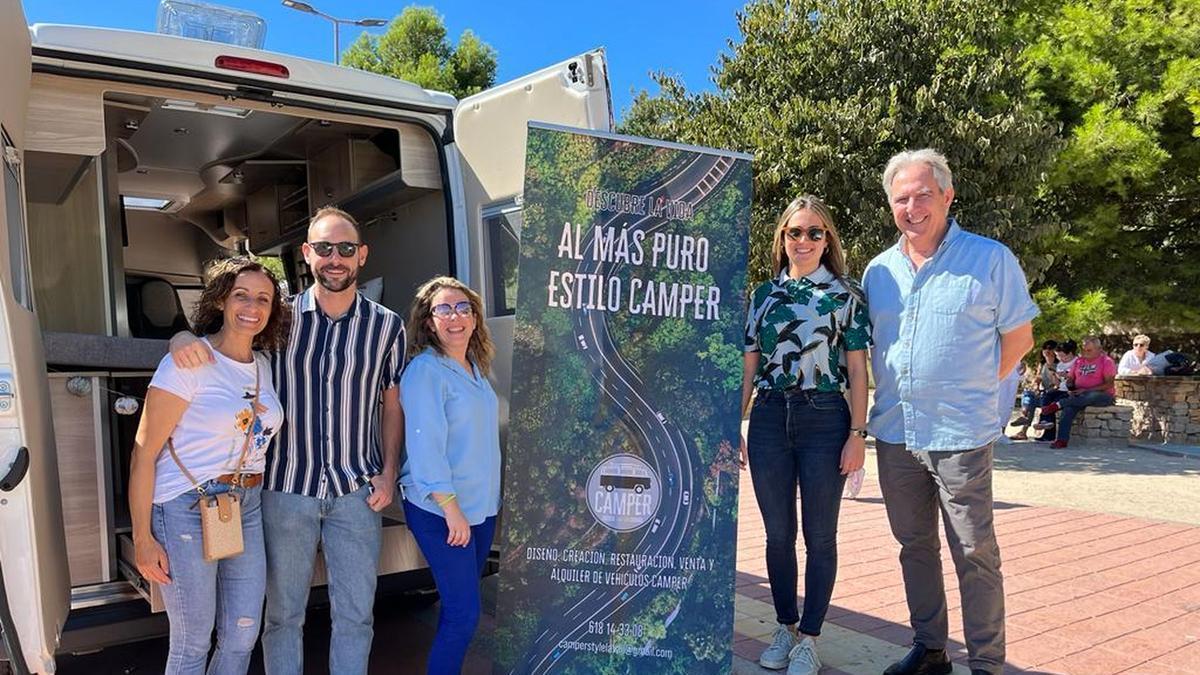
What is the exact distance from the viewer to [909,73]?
1041 centimetres

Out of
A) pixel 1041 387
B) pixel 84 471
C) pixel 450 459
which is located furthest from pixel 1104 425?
pixel 84 471

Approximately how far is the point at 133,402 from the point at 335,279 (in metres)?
0.95

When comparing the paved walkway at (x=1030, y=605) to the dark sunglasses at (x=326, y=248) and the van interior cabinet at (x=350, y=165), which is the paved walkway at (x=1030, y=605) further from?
the van interior cabinet at (x=350, y=165)

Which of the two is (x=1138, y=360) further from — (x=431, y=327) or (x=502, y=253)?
(x=431, y=327)

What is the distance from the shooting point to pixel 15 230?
2871mm

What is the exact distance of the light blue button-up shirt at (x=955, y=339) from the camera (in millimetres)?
3324

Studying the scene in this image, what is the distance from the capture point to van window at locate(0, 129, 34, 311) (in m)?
2.72

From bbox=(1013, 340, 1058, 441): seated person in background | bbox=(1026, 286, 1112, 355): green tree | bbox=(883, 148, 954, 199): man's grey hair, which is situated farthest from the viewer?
bbox=(1013, 340, 1058, 441): seated person in background

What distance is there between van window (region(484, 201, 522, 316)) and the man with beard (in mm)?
1015

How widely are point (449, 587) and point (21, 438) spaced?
4.48ft

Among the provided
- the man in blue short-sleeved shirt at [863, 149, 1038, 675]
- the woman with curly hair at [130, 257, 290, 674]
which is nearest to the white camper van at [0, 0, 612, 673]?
the woman with curly hair at [130, 257, 290, 674]

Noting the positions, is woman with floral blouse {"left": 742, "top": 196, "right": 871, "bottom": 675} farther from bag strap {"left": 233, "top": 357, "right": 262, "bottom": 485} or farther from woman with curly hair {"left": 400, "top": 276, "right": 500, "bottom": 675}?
bag strap {"left": 233, "top": 357, "right": 262, "bottom": 485}

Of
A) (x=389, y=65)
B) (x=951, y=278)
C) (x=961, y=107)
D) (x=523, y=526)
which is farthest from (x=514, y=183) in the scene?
(x=389, y=65)

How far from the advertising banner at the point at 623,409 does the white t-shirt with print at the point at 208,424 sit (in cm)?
90
